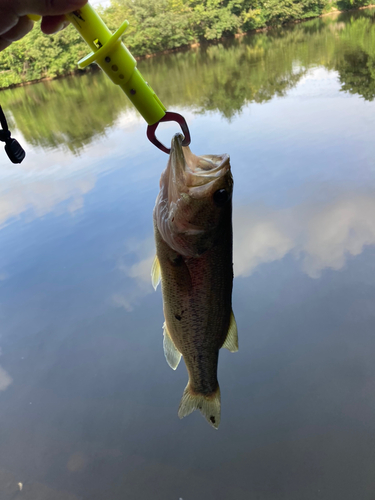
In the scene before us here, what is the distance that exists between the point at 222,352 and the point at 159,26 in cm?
4985

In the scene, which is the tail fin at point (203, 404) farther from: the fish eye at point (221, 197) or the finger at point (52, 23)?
the finger at point (52, 23)

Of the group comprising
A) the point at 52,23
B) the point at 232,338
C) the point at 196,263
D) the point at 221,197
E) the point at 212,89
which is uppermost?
the point at 52,23

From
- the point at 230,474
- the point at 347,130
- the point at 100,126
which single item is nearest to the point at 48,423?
the point at 230,474

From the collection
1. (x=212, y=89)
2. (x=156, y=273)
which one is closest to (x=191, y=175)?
(x=156, y=273)

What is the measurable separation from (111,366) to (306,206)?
5.39 m

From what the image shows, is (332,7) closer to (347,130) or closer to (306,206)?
(347,130)

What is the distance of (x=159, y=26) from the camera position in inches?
1727

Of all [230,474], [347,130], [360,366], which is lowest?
[347,130]

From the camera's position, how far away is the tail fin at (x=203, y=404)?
218cm

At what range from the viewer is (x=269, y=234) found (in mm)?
6949

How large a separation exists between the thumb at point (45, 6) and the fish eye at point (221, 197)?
914 mm

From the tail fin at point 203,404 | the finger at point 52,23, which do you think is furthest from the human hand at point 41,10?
the tail fin at point 203,404

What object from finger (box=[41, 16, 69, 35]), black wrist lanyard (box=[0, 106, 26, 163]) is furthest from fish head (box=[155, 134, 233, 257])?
black wrist lanyard (box=[0, 106, 26, 163])

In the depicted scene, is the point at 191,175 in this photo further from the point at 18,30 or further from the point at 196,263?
the point at 18,30
